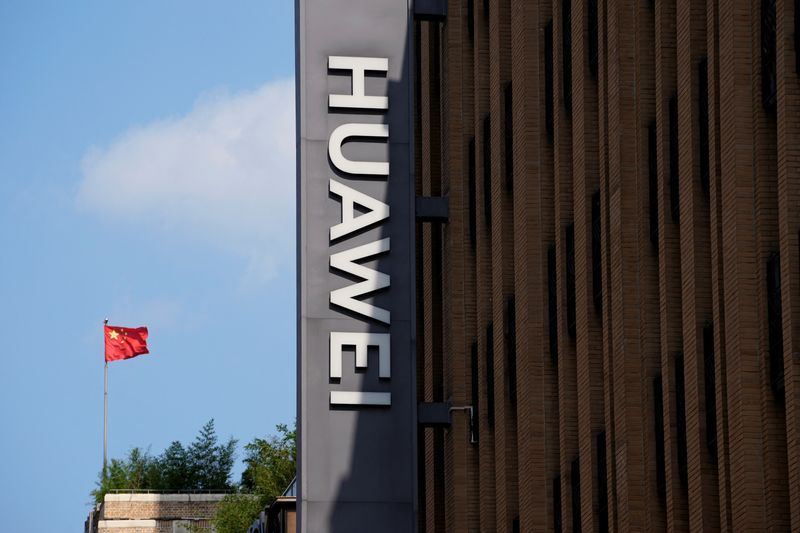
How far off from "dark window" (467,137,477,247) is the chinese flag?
256 feet

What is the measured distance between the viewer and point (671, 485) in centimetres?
2588

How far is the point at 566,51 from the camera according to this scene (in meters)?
34.0

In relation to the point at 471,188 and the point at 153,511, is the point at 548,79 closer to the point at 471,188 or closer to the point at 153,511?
the point at 471,188

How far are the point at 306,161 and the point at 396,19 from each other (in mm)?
3559

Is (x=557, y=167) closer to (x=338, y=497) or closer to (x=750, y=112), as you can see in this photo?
(x=338, y=497)

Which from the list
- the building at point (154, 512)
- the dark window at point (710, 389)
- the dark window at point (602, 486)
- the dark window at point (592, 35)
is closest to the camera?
the dark window at point (710, 389)

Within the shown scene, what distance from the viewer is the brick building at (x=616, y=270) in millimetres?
23453

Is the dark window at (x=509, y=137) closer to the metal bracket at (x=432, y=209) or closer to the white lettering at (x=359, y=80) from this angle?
the metal bracket at (x=432, y=209)

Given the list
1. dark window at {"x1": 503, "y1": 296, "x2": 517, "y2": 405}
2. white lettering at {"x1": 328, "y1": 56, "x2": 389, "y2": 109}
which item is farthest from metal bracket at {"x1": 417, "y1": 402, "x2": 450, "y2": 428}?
white lettering at {"x1": 328, "y1": 56, "x2": 389, "y2": 109}

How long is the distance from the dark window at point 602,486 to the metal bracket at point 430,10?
45.2 ft

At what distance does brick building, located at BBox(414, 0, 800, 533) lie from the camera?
23.5 metres

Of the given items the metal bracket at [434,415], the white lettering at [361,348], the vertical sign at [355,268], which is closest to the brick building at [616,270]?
the metal bracket at [434,415]

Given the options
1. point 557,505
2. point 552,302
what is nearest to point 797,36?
point 552,302

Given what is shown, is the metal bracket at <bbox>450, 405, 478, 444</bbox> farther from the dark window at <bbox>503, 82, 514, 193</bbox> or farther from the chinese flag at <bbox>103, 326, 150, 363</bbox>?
the chinese flag at <bbox>103, 326, 150, 363</bbox>
